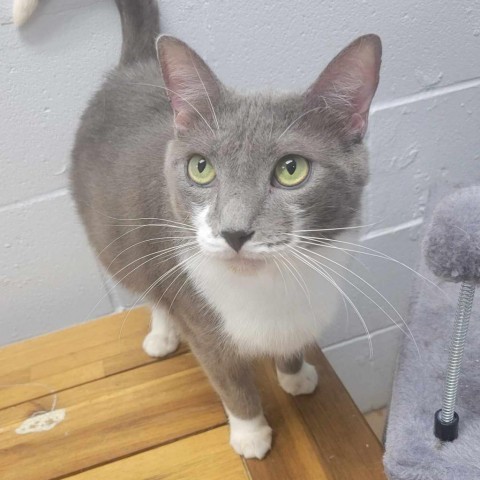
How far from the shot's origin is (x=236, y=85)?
109cm

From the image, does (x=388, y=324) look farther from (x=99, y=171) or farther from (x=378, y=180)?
(x=99, y=171)

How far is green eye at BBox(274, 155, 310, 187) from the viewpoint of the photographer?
684mm

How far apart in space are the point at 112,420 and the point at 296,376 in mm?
338

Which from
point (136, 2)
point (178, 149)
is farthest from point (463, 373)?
point (136, 2)

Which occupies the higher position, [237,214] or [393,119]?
[237,214]

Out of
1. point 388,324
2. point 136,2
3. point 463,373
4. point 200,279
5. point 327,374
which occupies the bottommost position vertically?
point 388,324

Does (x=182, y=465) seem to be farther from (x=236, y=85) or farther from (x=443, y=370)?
(x=236, y=85)

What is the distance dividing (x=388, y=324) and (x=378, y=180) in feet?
1.48

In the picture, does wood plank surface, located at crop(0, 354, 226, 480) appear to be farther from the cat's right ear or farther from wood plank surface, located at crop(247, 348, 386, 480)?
the cat's right ear

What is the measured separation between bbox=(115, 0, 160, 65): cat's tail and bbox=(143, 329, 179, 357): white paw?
20.7 inches

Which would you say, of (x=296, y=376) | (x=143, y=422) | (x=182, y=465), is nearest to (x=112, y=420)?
(x=143, y=422)

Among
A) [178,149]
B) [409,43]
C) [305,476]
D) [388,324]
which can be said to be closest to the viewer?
[178,149]

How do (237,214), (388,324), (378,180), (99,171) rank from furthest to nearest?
(388,324) → (378,180) → (99,171) → (237,214)

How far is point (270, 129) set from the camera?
2.28ft
